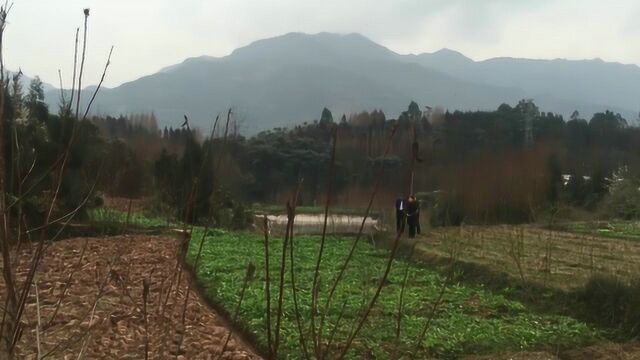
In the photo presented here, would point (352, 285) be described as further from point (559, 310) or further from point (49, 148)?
point (49, 148)

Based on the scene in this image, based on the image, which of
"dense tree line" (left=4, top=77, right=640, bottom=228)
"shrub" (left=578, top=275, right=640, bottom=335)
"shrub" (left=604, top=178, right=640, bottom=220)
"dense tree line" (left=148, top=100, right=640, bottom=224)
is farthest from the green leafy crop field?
"shrub" (left=604, top=178, right=640, bottom=220)

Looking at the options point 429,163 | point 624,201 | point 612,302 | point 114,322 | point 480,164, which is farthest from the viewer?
point 624,201

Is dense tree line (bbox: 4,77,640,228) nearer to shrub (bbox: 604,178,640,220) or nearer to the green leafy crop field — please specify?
shrub (bbox: 604,178,640,220)

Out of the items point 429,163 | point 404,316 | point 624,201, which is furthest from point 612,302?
point 624,201

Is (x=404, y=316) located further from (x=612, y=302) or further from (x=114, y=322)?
(x=114, y=322)

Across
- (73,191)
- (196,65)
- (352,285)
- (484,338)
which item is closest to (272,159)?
(73,191)

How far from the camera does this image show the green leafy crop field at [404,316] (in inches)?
236

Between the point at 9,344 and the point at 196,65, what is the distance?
16987cm

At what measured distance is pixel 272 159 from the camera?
96.9ft

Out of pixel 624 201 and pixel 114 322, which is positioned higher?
pixel 624 201

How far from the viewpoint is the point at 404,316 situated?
23.3ft

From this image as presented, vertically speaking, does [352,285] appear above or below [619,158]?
below

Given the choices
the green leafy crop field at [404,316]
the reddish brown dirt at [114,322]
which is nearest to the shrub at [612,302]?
the green leafy crop field at [404,316]

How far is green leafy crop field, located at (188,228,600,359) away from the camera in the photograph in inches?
236
